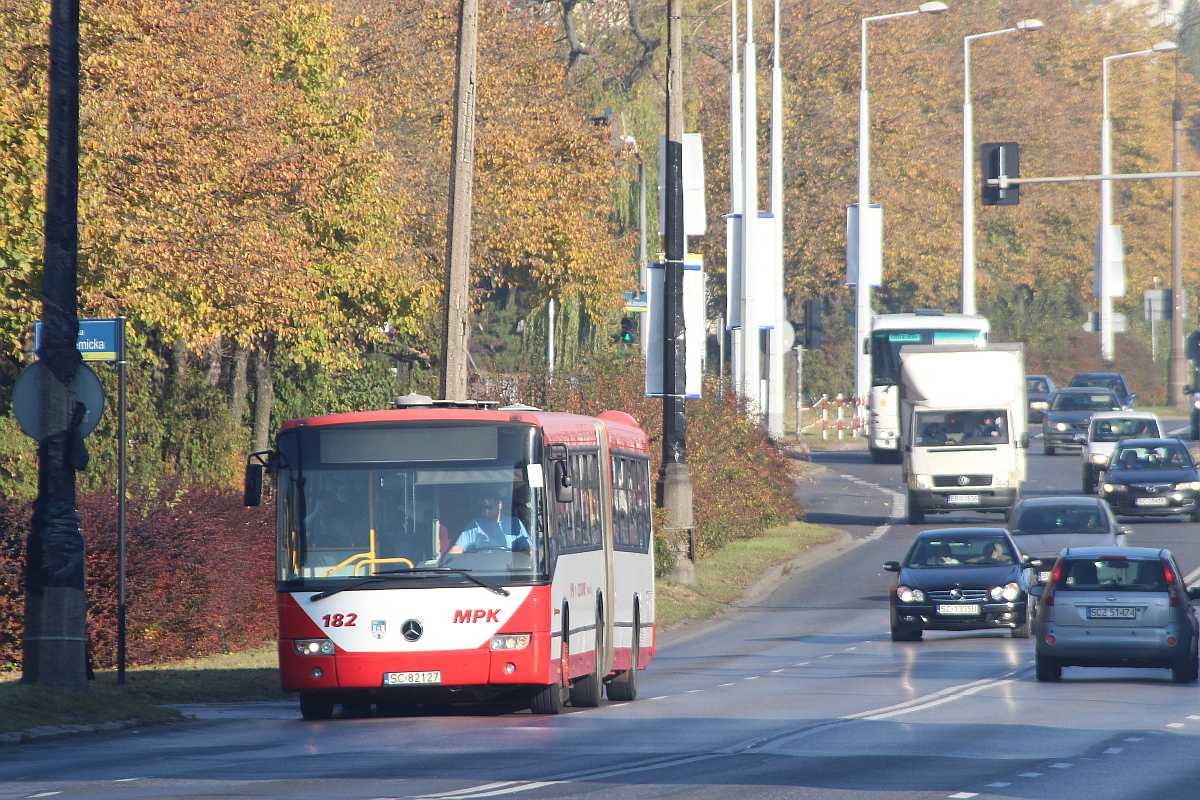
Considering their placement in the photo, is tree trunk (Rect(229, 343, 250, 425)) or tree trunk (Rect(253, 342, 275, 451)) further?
tree trunk (Rect(253, 342, 275, 451))

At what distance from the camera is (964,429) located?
39.7 m

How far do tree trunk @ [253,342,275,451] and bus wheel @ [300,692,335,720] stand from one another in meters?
20.3

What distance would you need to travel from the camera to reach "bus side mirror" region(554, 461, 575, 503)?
16.1m

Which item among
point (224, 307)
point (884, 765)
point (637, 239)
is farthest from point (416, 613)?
point (637, 239)

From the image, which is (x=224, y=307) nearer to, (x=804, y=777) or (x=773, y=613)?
(x=773, y=613)

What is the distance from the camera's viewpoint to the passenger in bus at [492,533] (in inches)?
634

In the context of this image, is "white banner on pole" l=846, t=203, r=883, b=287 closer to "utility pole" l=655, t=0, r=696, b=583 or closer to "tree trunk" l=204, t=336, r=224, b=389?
"tree trunk" l=204, t=336, r=224, b=389

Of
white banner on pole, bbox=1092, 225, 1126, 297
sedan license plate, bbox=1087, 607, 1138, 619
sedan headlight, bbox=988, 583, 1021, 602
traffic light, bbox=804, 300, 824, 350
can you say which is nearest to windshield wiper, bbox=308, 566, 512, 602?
sedan license plate, bbox=1087, 607, 1138, 619

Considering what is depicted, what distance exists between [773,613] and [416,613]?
559 inches

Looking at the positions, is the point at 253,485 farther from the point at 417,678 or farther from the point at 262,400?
the point at 262,400

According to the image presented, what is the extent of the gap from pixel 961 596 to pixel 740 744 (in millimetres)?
11269

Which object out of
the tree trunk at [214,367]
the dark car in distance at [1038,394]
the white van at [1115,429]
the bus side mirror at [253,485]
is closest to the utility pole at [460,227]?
the bus side mirror at [253,485]

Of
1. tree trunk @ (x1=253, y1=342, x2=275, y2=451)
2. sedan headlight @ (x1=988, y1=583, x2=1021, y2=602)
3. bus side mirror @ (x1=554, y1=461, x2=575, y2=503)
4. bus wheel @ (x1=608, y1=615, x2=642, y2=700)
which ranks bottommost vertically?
bus wheel @ (x1=608, y1=615, x2=642, y2=700)

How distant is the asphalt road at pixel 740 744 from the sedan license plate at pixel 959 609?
859mm
